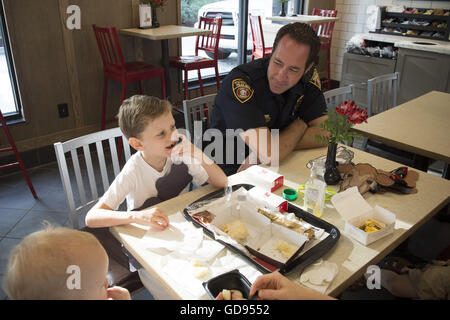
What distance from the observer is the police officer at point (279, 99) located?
1682mm

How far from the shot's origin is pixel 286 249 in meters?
1.08

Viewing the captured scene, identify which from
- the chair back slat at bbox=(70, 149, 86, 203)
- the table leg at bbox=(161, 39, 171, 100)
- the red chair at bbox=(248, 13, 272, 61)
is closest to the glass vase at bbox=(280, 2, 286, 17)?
the red chair at bbox=(248, 13, 272, 61)

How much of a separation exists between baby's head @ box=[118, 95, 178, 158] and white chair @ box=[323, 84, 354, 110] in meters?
1.30

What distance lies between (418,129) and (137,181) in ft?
5.13

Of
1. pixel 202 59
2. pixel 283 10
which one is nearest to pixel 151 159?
pixel 202 59

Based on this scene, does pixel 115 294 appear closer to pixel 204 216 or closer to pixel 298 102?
pixel 204 216

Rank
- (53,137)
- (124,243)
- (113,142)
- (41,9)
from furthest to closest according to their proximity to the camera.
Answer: (53,137) → (41,9) → (113,142) → (124,243)

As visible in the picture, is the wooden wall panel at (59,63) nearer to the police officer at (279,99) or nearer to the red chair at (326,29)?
the police officer at (279,99)

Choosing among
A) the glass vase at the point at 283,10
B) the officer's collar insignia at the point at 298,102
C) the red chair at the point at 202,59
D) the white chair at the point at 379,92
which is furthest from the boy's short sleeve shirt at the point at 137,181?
the glass vase at the point at 283,10

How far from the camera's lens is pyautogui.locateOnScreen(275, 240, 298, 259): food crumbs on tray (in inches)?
Result: 41.8

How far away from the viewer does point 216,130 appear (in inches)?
Answer: 75.2
